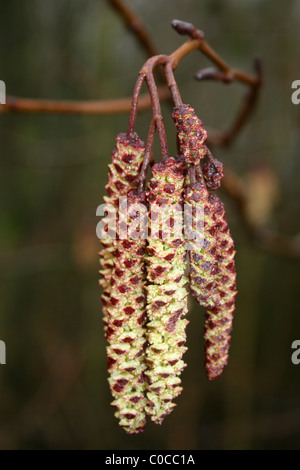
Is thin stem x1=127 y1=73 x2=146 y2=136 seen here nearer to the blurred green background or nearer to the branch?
the branch

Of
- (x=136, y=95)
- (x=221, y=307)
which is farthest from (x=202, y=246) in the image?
(x=136, y=95)

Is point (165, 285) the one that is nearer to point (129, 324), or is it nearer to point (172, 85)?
point (129, 324)

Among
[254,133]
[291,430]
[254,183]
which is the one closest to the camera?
[254,183]

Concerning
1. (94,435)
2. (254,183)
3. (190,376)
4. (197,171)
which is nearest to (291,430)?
(190,376)

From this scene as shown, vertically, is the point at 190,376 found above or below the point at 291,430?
above

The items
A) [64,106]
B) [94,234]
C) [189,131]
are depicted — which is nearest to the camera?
[189,131]

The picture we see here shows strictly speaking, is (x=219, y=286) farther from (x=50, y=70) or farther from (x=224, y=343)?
(x=50, y=70)

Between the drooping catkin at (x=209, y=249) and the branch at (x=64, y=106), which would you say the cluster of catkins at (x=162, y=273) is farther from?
the branch at (x=64, y=106)
